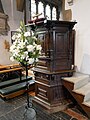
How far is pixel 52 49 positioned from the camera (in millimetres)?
3059

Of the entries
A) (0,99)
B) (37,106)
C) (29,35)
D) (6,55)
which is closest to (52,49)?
(29,35)

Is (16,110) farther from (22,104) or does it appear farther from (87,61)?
(87,61)

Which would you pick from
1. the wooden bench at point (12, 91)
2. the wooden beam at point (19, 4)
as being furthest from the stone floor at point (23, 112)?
the wooden beam at point (19, 4)

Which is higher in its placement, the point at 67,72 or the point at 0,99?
the point at 67,72

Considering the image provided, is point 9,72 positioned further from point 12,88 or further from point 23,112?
point 23,112

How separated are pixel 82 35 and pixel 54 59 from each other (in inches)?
48.8

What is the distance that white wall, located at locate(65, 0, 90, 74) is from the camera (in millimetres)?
3691

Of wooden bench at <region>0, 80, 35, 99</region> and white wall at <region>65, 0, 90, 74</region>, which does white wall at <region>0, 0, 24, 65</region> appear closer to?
wooden bench at <region>0, 80, 35, 99</region>

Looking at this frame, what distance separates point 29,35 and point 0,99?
2.35 metres

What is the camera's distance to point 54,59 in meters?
3.11

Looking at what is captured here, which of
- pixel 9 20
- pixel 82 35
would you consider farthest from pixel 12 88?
pixel 9 20

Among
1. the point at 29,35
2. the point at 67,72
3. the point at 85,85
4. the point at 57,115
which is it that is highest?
the point at 29,35

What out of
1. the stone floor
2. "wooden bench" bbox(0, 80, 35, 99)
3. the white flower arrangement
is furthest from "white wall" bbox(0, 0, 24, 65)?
the white flower arrangement

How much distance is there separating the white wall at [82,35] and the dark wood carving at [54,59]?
0.68 metres
